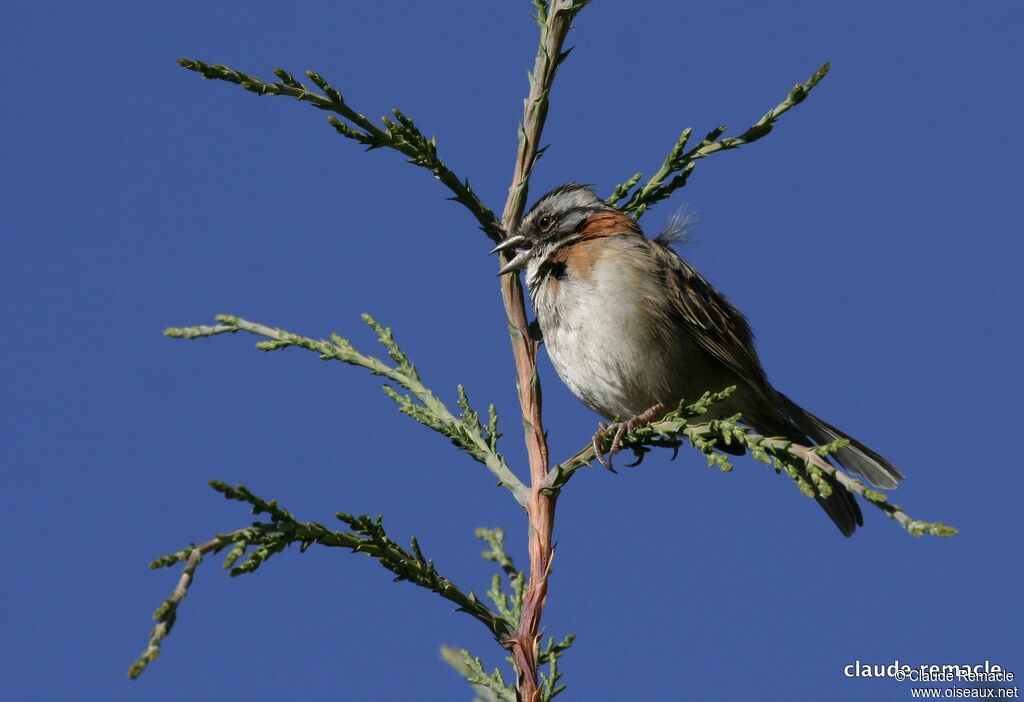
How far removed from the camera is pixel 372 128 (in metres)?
3.71

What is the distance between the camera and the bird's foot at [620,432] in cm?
392

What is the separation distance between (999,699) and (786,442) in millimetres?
1449

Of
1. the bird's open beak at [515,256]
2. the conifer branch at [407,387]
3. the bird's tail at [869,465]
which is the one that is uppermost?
the bird's open beak at [515,256]

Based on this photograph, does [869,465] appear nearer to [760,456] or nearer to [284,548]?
[760,456]

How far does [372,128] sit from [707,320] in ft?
6.57

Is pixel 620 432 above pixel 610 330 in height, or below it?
below

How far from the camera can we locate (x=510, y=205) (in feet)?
12.9

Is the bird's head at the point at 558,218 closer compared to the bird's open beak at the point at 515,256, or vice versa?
the bird's open beak at the point at 515,256

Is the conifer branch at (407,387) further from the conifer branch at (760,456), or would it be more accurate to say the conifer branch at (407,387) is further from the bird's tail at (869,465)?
the bird's tail at (869,465)

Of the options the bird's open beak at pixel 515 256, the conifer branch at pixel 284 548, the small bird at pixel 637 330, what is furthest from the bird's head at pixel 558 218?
the conifer branch at pixel 284 548

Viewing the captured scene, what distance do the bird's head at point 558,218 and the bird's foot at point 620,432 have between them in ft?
2.88

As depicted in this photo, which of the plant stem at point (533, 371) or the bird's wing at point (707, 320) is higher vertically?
the bird's wing at point (707, 320)

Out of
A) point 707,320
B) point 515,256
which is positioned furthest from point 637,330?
point 515,256

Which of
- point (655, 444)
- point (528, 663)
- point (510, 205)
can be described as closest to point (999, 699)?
point (655, 444)
